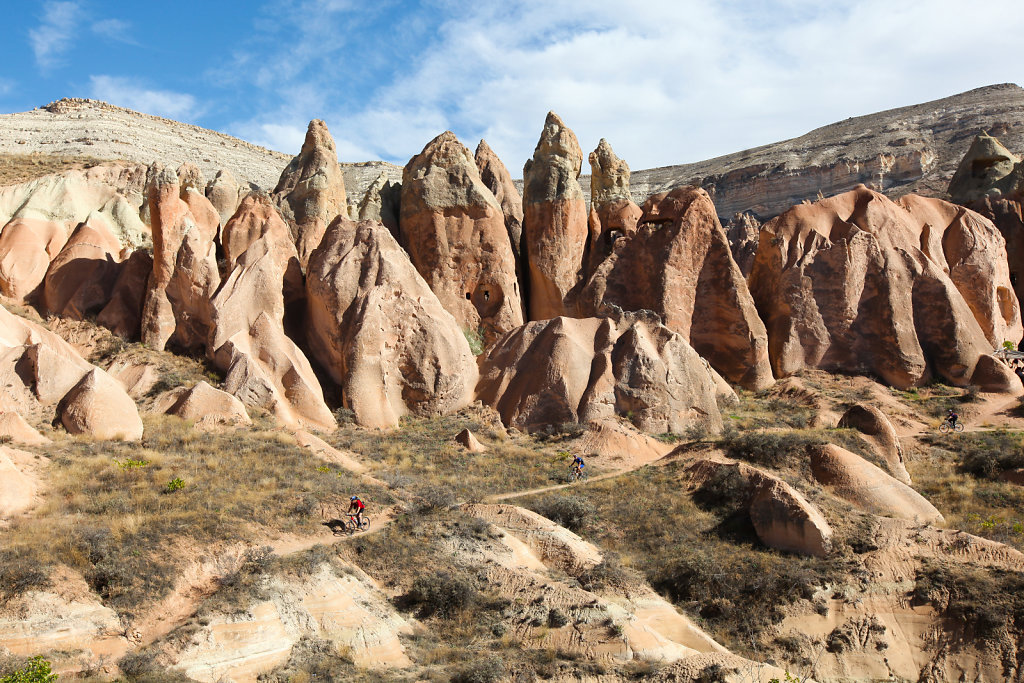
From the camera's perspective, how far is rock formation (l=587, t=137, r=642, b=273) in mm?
38156

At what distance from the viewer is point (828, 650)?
15703mm

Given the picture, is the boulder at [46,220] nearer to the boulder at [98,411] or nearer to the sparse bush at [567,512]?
the boulder at [98,411]

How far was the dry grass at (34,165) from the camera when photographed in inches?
1951

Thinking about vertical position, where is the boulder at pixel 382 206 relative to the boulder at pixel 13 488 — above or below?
above

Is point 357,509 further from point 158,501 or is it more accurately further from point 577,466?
point 577,466

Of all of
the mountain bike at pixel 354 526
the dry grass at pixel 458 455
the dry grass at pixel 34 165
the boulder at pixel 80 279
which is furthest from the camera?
the dry grass at pixel 34 165

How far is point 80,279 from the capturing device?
1220 inches

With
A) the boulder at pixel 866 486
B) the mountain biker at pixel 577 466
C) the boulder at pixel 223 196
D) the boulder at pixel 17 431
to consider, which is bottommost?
the boulder at pixel 866 486

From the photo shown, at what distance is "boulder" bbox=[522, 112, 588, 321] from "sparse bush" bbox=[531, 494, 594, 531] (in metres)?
16.4

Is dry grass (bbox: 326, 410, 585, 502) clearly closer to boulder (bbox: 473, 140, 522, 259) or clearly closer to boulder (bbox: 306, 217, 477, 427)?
boulder (bbox: 306, 217, 477, 427)

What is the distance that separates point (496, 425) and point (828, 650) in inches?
528

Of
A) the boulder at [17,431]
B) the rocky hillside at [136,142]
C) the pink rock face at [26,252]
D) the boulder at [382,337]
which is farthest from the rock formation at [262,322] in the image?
the rocky hillside at [136,142]

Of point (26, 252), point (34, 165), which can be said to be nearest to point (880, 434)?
point (26, 252)

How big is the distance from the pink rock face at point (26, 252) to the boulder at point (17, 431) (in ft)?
42.6
